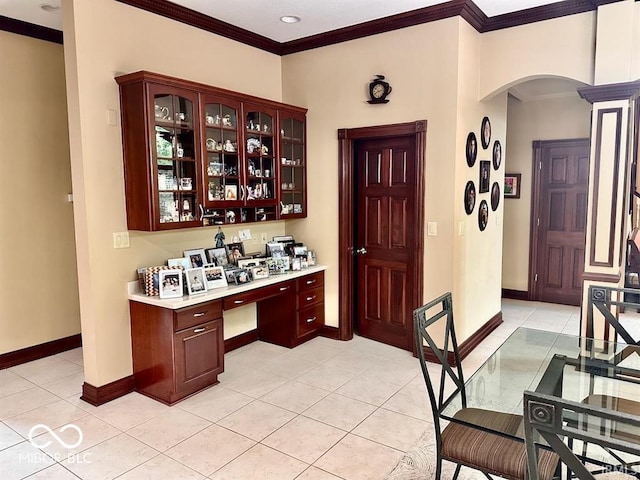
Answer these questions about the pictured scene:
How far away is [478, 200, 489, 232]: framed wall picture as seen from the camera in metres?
4.51

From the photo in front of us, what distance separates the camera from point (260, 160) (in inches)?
167

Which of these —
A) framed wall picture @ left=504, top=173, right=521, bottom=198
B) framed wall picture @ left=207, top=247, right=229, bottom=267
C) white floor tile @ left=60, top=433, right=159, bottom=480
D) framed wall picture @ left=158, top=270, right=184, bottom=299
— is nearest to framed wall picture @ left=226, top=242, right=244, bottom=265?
framed wall picture @ left=207, top=247, right=229, bottom=267

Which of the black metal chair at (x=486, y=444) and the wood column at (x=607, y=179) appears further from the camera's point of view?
the wood column at (x=607, y=179)

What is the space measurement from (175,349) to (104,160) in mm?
1447

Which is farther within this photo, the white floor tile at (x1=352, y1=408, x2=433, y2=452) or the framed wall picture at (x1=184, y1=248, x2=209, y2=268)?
the framed wall picture at (x1=184, y1=248, x2=209, y2=268)

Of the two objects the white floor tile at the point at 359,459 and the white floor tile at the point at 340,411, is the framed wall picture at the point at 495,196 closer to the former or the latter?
the white floor tile at the point at 340,411

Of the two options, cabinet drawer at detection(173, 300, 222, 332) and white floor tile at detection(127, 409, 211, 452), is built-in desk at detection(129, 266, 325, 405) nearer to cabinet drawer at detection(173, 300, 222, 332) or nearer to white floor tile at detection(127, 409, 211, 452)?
cabinet drawer at detection(173, 300, 222, 332)

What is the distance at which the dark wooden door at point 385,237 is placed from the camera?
14.2 ft

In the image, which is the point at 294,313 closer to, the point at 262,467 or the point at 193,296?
the point at 193,296

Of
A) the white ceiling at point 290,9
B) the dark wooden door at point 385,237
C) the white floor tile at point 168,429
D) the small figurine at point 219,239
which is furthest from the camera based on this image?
the dark wooden door at point 385,237

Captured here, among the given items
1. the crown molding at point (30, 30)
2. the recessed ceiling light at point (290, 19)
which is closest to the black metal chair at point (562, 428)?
the recessed ceiling light at point (290, 19)

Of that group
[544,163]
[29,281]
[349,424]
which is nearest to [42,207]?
[29,281]

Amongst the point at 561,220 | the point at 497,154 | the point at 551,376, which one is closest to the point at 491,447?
the point at 551,376

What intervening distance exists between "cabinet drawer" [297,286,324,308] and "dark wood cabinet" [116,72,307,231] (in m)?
0.80
